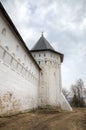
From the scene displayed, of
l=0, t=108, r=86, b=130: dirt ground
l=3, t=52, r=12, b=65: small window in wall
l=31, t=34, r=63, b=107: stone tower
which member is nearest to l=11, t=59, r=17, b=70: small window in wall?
l=3, t=52, r=12, b=65: small window in wall

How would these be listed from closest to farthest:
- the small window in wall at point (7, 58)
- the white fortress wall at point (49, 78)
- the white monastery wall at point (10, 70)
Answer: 1. the white monastery wall at point (10, 70)
2. the small window in wall at point (7, 58)
3. the white fortress wall at point (49, 78)

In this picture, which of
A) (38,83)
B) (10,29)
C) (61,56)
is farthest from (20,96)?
(61,56)

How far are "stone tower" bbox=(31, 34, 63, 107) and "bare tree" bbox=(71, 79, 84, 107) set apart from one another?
23.2m

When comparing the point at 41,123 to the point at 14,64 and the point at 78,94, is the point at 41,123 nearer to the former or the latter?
the point at 14,64

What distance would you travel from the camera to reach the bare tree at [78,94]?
4712 centimetres

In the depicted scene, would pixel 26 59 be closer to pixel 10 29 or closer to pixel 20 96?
pixel 20 96

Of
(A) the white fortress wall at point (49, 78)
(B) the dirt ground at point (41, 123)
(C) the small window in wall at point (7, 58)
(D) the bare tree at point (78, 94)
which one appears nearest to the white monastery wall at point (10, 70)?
(C) the small window in wall at point (7, 58)

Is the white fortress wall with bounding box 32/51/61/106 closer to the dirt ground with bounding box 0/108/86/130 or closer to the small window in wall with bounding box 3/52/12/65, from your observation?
the small window in wall with bounding box 3/52/12/65

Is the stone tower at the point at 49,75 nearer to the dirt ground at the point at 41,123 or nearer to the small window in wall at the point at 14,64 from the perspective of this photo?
the small window in wall at the point at 14,64

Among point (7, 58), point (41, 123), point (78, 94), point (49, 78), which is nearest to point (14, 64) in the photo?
point (7, 58)

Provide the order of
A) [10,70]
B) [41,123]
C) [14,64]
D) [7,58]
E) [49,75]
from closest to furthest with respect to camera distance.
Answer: [41,123] → [7,58] → [10,70] → [14,64] → [49,75]

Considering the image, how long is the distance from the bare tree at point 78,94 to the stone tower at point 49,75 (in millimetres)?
23225

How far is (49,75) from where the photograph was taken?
26.2m

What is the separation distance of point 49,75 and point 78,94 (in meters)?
27.7
